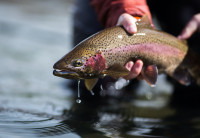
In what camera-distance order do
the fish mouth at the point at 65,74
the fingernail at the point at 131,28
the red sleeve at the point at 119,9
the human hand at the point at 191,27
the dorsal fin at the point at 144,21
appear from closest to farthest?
1. the fish mouth at the point at 65,74
2. the fingernail at the point at 131,28
3. the dorsal fin at the point at 144,21
4. the red sleeve at the point at 119,9
5. the human hand at the point at 191,27

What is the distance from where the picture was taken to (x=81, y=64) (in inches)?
85.1

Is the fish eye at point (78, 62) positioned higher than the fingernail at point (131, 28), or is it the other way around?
the fingernail at point (131, 28)

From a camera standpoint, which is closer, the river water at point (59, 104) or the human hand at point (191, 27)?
the river water at point (59, 104)

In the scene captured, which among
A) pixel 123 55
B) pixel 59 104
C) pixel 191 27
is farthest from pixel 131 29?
pixel 59 104

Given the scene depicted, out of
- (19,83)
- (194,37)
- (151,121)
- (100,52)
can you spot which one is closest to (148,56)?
(100,52)

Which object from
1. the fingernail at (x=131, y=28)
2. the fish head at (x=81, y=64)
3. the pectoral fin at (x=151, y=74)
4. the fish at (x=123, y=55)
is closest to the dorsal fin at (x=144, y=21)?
the fish at (x=123, y=55)

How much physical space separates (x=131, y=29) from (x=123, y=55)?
196 mm

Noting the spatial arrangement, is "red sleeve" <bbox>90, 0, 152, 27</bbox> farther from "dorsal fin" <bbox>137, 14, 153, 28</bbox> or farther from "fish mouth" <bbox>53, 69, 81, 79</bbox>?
"fish mouth" <bbox>53, 69, 81, 79</bbox>

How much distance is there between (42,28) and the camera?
690 centimetres

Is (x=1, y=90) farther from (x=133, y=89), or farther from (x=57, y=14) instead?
(x=57, y=14)

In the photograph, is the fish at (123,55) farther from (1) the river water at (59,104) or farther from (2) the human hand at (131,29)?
(1) the river water at (59,104)

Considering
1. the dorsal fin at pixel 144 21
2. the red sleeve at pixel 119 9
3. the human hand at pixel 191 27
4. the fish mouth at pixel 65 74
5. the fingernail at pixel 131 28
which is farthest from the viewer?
the human hand at pixel 191 27

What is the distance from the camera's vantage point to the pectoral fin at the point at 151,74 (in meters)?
2.50

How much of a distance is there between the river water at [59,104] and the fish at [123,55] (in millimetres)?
399
